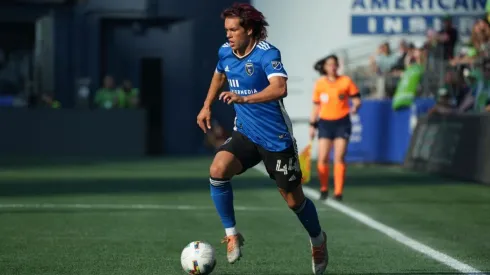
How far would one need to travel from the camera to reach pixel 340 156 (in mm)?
17859

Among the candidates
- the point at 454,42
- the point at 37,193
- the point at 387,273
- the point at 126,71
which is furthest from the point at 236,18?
the point at 126,71

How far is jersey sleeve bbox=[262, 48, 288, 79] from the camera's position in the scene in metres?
9.36

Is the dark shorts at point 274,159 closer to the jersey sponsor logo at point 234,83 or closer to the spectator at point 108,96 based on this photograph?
the jersey sponsor logo at point 234,83

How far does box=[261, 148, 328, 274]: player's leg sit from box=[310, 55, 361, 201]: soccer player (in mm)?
7937

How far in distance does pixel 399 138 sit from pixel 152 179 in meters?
7.95

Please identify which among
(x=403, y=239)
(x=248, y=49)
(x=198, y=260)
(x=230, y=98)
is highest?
(x=248, y=49)

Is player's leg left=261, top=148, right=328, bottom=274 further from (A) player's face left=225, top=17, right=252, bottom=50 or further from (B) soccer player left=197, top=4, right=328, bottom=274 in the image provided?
(A) player's face left=225, top=17, right=252, bottom=50

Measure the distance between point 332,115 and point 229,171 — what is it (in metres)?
8.43

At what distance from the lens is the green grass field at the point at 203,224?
33.9 feet

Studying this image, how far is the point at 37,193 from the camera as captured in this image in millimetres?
18609

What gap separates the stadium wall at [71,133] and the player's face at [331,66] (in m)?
14.6

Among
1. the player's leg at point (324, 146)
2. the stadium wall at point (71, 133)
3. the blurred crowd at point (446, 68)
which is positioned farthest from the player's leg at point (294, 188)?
the stadium wall at point (71, 133)

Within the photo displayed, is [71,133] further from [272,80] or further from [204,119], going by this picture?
[272,80]

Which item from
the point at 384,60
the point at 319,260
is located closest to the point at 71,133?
the point at 384,60
